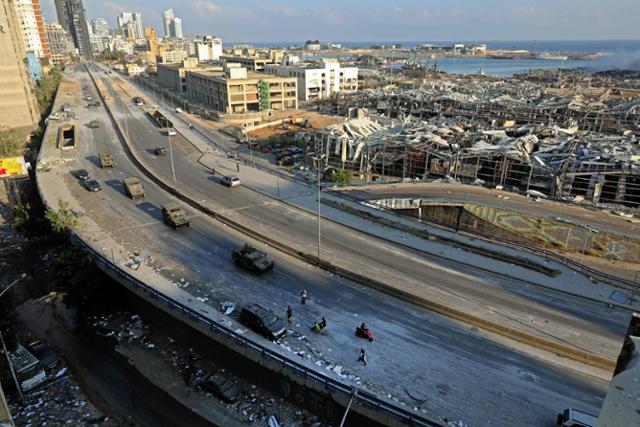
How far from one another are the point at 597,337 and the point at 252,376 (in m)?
18.3

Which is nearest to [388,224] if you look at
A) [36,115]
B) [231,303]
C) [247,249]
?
[247,249]

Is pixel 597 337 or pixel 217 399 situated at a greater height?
pixel 597 337

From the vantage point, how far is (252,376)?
68.7 ft

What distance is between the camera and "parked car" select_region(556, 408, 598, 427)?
1485cm

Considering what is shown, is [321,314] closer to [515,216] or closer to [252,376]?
[252,376]

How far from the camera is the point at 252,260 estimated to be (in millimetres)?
27000

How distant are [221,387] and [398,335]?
9.69 metres

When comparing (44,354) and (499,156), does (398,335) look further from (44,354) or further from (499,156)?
(499,156)

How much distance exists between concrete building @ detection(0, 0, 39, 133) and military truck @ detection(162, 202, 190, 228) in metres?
67.0

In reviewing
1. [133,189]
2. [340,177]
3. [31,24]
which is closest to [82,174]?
[133,189]

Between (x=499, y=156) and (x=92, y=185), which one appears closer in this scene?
(x=92, y=185)

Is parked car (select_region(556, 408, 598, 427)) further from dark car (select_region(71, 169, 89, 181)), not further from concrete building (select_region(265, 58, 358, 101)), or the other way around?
concrete building (select_region(265, 58, 358, 101))

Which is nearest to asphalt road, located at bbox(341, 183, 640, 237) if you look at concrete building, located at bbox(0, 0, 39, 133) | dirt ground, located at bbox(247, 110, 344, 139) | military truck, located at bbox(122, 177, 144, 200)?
military truck, located at bbox(122, 177, 144, 200)

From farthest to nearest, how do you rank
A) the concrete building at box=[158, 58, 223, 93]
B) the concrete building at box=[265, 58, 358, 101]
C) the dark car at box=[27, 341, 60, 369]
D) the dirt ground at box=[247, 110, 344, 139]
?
the concrete building at box=[158, 58, 223, 93] → the concrete building at box=[265, 58, 358, 101] → the dirt ground at box=[247, 110, 344, 139] → the dark car at box=[27, 341, 60, 369]
